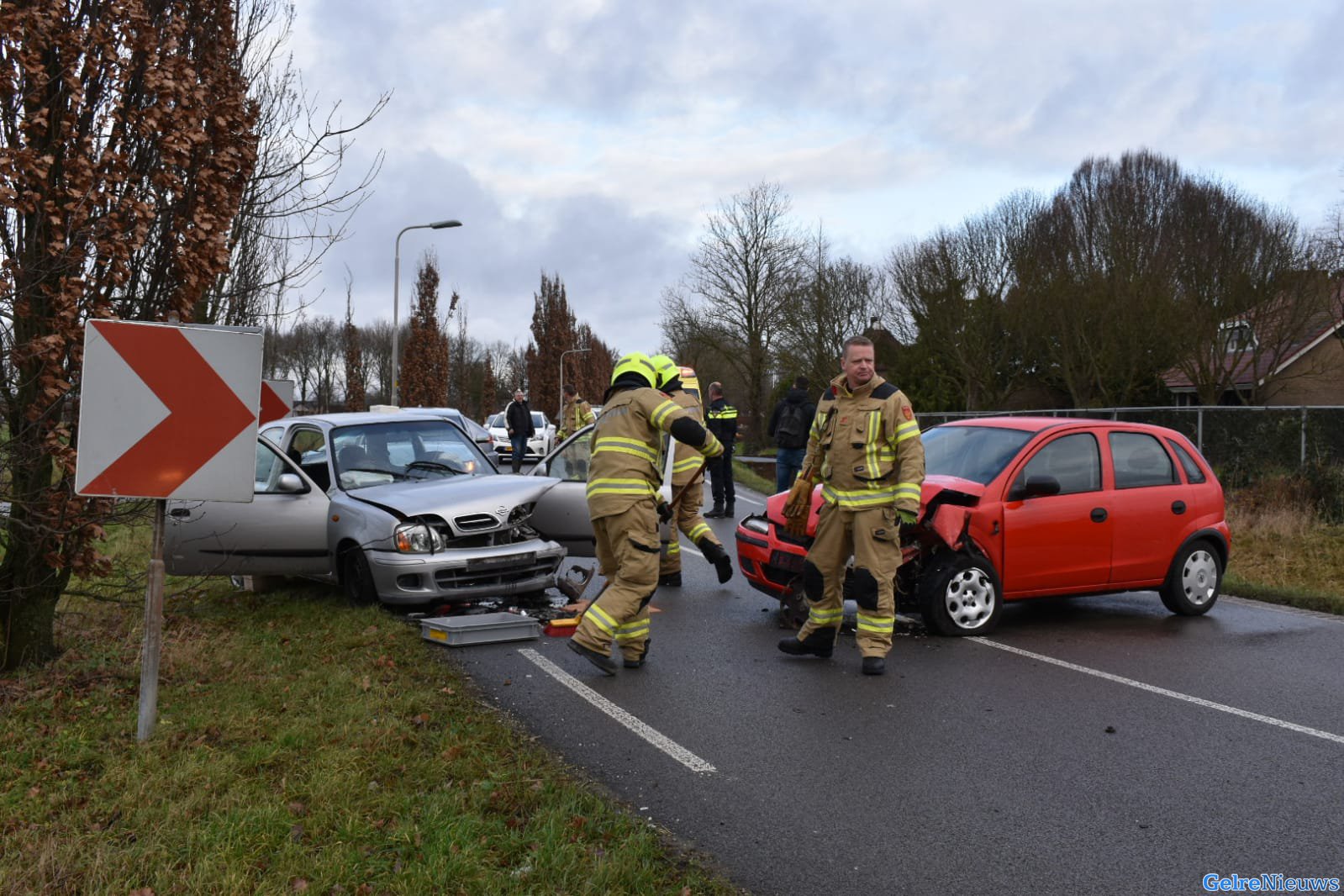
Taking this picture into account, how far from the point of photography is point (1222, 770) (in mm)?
4832

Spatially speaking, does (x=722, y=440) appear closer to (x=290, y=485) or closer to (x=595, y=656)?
(x=290, y=485)

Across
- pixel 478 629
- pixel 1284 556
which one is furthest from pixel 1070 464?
pixel 1284 556

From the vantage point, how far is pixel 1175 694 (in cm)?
616

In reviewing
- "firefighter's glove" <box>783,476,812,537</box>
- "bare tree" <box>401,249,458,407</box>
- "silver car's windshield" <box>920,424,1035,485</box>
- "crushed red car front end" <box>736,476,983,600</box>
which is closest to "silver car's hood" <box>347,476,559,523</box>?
"crushed red car front end" <box>736,476,983,600</box>

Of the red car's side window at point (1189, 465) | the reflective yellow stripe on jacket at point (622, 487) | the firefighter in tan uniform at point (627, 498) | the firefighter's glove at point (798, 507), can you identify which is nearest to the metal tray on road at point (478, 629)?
the firefighter in tan uniform at point (627, 498)

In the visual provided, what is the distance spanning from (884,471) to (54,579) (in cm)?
477

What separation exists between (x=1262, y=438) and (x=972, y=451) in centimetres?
1081

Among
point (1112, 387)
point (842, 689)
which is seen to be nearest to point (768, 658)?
point (842, 689)

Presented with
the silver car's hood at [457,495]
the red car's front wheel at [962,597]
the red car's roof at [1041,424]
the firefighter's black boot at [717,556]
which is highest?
the red car's roof at [1041,424]

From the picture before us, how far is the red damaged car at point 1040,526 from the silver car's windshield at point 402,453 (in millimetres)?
2671

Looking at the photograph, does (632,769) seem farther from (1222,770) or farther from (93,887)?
(1222,770)

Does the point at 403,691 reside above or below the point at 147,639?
below

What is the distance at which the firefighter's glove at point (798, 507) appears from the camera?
7172 mm

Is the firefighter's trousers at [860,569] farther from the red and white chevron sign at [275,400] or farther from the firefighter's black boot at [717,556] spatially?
the red and white chevron sign at [275,400]
